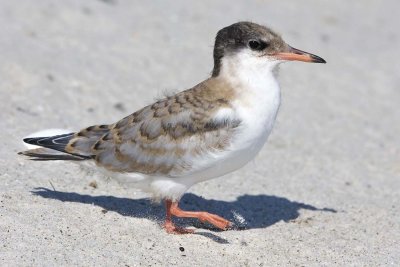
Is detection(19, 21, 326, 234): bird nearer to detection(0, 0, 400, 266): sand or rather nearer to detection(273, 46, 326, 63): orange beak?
detection(273, 46, 326, 63): orange beak

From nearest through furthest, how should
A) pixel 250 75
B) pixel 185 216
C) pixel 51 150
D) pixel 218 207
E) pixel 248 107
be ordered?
pixel 248 107 < pixel 250 75 < pixel 185 216 < pixel 51 150 < pixel 218 207

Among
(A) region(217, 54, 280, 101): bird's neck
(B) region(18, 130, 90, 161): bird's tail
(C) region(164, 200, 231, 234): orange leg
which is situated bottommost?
(C) region(164, 200, 231, 234): orange leg

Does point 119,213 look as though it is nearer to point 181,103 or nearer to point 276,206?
point 181,103

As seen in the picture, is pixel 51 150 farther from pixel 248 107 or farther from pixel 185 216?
pixel 248 107

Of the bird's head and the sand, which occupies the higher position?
the bird's head

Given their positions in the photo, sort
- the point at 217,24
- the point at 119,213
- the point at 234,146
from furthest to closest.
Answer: the point at 217,24
the point at 119,213
the point at 234,146

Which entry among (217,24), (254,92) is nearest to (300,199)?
(254,92)

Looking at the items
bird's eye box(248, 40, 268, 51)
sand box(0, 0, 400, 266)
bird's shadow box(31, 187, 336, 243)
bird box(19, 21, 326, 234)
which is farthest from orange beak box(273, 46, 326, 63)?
bird's shadow box(31, 187, 336, 243)

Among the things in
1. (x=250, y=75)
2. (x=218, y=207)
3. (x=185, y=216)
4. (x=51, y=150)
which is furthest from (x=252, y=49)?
(x=51, y=150)
